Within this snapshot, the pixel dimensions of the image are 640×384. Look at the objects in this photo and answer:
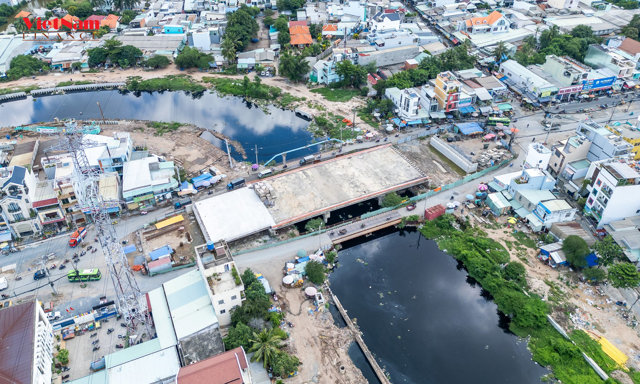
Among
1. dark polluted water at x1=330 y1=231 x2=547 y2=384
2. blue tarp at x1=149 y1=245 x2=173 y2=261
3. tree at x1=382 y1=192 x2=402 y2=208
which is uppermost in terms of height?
tree at x1=382 y1=192 x2=402 y2=208

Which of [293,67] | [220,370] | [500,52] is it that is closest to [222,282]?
[220,370]

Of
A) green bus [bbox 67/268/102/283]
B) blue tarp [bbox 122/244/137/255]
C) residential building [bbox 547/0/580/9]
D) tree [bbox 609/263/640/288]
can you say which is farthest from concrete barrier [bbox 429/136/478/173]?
residential building [bbox 547/0/580/9]

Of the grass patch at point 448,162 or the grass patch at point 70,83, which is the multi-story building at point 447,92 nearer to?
the grass patch at point 448,162

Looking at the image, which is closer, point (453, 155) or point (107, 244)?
point (107, 244)

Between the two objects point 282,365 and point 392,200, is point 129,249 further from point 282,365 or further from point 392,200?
point 392,200

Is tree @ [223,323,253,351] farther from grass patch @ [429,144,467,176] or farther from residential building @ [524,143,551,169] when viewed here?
residential building @ [524,143,551,169]

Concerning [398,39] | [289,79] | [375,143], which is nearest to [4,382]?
[375,143]

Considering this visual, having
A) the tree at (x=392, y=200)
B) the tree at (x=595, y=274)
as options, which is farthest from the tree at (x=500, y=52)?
the tree at (x=595, y=274)
